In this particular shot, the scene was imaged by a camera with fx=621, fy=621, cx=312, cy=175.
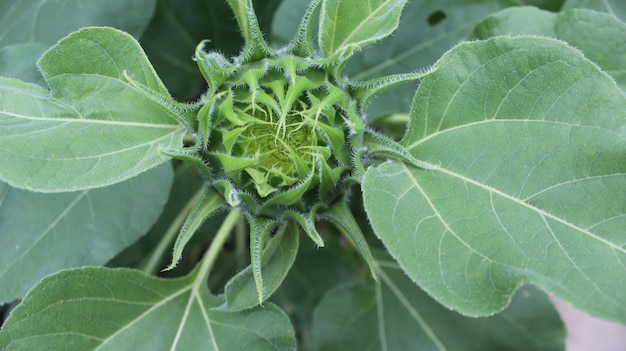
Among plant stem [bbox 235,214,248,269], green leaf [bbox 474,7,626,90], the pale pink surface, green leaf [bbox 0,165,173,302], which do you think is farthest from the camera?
the pale pink surface

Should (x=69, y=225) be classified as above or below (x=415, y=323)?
above

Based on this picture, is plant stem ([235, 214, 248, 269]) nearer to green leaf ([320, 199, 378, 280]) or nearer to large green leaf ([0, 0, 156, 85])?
large green leaf ([0, 0, 156, 85])

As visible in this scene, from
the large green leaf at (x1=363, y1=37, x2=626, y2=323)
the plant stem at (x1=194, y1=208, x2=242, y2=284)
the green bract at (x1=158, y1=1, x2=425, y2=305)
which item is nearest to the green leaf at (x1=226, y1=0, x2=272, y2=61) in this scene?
the green bract at (x1=158, y1=1, x2=425, y2=305)

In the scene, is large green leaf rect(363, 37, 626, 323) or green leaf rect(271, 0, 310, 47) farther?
green leaf rect(271, 0, 310, 47)

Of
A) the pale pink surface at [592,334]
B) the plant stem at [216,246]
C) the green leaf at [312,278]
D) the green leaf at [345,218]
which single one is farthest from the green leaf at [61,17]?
the pale pink surface at [592,334]

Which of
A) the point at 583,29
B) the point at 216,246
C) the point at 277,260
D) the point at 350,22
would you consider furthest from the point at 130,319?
the point at 583,29

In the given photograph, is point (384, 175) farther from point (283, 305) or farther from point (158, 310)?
point (283, 305)

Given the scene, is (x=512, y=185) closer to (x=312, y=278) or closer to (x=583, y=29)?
(x=583, y=29)

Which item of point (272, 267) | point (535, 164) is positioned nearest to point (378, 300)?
point (272, 267)
